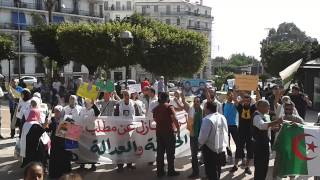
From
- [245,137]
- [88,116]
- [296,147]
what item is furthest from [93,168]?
[296,147]

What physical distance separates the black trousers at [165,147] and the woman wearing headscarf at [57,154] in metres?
1.85

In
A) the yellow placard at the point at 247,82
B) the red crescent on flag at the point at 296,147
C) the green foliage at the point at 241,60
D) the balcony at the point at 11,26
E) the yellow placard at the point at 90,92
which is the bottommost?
the red crescent on flag at the point at 296,147

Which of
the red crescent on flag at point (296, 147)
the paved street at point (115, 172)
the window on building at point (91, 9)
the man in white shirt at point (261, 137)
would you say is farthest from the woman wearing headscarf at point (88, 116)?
the window on building at point (91, 9)

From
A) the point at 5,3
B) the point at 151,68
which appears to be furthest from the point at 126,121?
the point at 5,3

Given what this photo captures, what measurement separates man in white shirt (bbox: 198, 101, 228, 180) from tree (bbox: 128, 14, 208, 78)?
30419 millimetres

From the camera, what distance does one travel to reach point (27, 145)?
392 inches

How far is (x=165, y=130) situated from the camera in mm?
10227

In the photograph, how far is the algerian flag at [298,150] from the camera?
876 cm

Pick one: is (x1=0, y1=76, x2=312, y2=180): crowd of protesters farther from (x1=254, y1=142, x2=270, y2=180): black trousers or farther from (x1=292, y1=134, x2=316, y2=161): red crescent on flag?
(x1=292, y1=134, x2=316, y2=161): red crescent on flag

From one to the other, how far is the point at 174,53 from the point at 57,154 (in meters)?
32.4

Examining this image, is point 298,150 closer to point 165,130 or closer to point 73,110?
point 165,130

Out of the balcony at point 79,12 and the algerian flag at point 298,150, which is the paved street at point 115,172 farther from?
the balcony at point 79,12

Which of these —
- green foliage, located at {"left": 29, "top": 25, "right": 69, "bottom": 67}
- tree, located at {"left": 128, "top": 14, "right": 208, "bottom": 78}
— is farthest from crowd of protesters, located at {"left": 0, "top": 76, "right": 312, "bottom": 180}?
green foliage, located at {"left": 29, "top": 25, "right": 69, "bottom": 67}

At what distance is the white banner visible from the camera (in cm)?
1094
